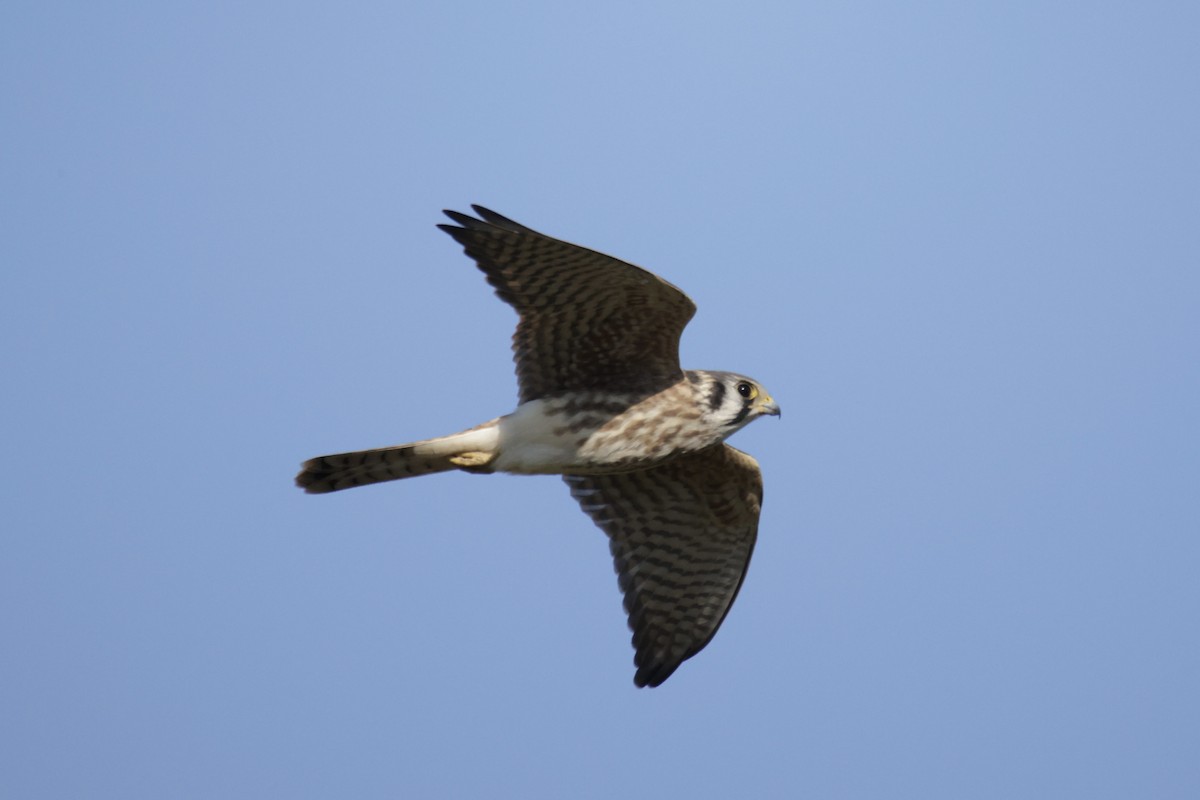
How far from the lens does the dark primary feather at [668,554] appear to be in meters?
8.16

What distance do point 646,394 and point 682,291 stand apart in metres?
0.71

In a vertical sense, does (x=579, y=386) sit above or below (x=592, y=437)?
above

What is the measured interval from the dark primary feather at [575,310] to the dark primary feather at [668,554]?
101cm

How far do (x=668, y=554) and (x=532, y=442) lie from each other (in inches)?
58.7

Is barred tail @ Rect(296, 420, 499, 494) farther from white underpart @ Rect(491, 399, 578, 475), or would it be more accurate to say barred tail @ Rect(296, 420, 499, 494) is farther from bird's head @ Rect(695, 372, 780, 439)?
bird's head @ Rect(695, 372, 780, 439)

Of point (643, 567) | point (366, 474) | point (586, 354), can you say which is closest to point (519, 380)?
point (586, 354)

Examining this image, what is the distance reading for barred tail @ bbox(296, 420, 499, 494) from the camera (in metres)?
7.07

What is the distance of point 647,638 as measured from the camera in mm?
8227

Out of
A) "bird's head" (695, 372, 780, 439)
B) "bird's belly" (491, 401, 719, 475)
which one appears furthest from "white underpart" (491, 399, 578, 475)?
"bird's head" (695, 372, 780, 439)

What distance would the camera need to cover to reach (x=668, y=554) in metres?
8.25

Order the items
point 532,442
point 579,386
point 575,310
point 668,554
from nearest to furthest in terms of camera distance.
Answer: point 575,310 → point 532,442 → point 579,386 → point 668,554

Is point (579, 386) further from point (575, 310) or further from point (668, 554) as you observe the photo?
point (668, 554)

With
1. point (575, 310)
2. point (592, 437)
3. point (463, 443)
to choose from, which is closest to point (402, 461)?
point (463, 443)

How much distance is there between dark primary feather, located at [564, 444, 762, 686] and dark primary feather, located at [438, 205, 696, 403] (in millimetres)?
1014
